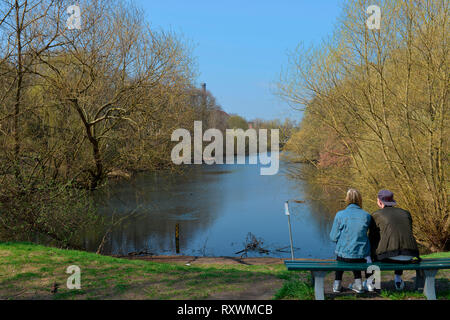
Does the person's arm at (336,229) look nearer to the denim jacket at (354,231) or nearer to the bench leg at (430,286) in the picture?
the denim jacket at (354,231)

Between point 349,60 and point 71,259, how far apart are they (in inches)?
347

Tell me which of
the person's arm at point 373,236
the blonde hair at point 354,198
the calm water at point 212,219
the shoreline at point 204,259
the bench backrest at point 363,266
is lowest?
the shoreline at point 204,259

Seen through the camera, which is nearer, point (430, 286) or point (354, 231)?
point (430, 286)

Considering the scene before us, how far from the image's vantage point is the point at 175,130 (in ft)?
45.6

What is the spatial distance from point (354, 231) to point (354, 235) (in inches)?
1.8

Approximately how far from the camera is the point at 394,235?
4.66 meters

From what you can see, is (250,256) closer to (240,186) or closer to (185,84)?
(185,84)

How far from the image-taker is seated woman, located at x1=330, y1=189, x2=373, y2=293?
4.74m

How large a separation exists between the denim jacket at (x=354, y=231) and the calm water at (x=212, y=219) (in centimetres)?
1062

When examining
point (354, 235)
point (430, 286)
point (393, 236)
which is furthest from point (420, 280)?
point (354, 235)

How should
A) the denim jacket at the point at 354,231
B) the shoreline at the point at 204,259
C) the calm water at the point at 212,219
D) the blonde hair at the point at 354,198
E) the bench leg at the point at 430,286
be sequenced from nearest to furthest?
1. the bench leg at the point at 430,286
2. the denim jacket at the point at 354,231
3. the blonde hair at the point at 354,198
4. the shoreline at the point at 204,259
5. the calm water at the point at 212,219

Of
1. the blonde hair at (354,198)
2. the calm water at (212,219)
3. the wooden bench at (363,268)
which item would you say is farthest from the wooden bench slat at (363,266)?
the calm water at (212,219)

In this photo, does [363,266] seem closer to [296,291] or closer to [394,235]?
[394,235]

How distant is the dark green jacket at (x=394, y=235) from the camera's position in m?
4.65
